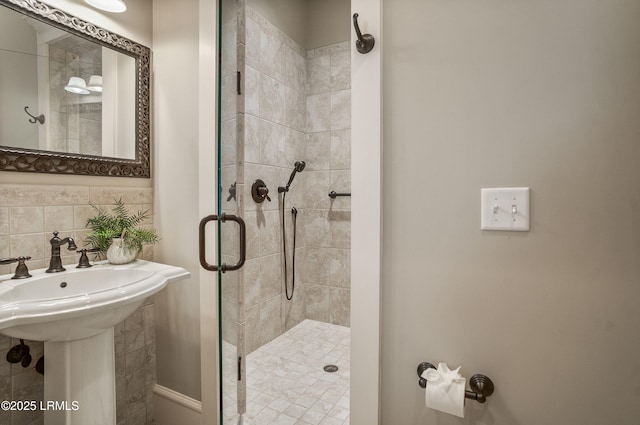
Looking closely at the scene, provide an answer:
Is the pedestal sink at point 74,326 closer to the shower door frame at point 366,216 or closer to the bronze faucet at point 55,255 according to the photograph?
the bronze faucet at point 55,255

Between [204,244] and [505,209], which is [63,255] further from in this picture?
[505,209]

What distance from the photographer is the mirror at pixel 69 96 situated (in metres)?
1.20

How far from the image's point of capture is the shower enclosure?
1.93m

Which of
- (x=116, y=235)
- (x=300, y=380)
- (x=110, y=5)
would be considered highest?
(x=110, y=5)

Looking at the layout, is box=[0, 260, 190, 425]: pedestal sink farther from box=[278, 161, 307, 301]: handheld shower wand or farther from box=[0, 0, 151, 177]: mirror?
box=[278, 161, 307, 301]: handheld shower wand

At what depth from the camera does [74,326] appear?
101cm

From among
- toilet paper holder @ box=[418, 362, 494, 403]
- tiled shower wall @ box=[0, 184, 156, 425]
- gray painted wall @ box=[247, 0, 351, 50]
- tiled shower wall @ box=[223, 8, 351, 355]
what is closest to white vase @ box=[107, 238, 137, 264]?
tiled shower wall @ box=[0, 184, 156, 425]

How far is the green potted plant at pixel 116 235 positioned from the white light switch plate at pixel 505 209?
4.84 ft

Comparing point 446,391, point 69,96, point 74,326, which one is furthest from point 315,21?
point 446,391

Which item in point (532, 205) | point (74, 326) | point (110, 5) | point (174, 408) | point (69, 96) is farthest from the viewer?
point (174, 408)

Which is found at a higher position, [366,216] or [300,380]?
[366,216]

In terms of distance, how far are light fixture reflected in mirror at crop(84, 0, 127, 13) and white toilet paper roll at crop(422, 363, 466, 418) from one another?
6.61ft

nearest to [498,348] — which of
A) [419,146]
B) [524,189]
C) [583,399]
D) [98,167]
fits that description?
[583,399]

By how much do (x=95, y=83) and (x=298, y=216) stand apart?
168cm
